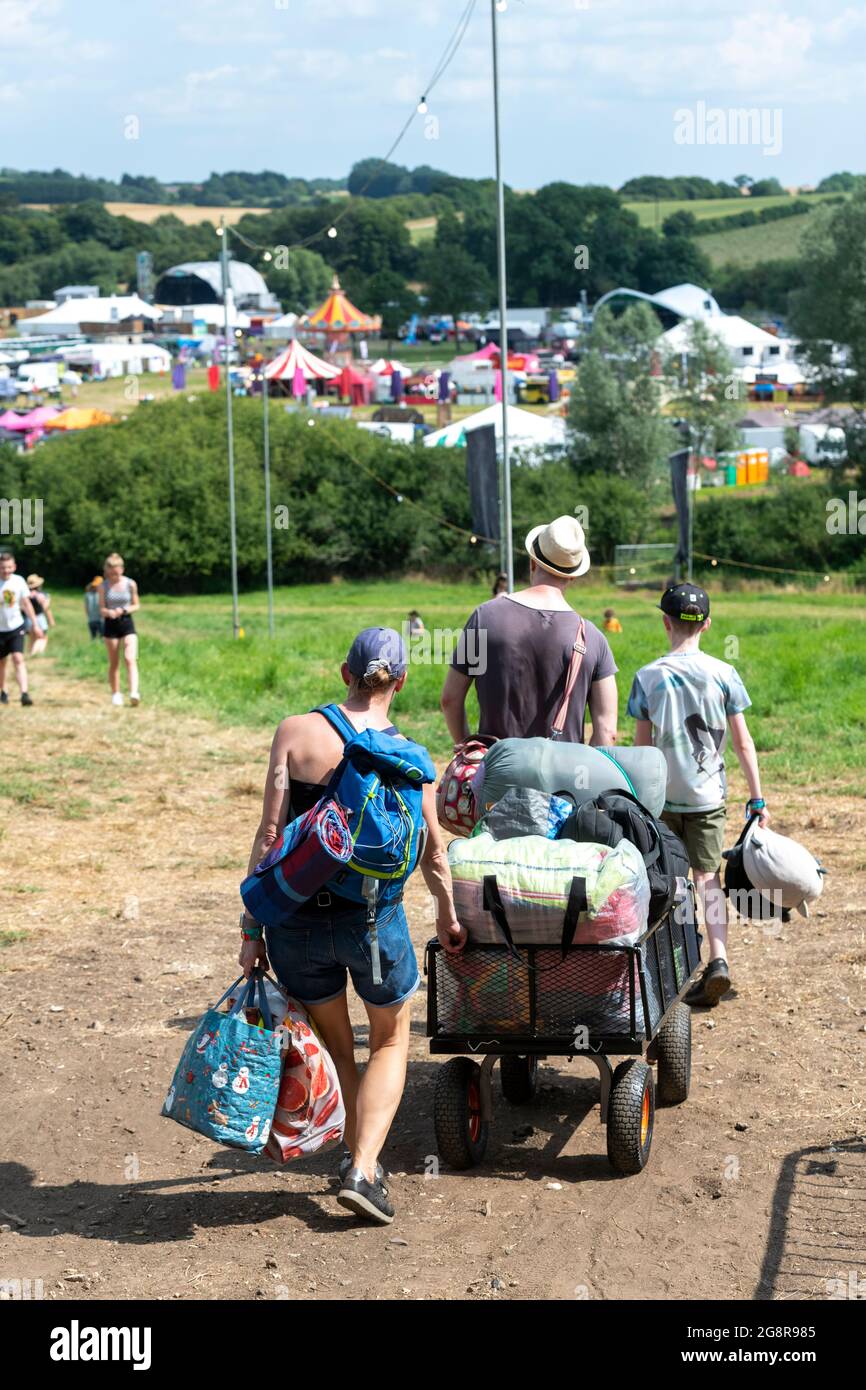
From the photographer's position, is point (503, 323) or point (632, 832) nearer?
point (632, 832)

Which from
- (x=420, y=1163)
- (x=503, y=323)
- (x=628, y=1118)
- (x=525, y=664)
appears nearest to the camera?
(x=628, y=1118)

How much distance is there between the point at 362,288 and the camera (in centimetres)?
14438

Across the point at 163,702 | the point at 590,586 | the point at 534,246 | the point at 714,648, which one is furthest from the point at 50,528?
the point at 534,246

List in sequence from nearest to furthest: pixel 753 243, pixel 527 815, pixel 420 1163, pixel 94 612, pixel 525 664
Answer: pixel 527 815 → pixel 420 1163 → pixel 525 664 → pixel 94 612 → pixel 753 243

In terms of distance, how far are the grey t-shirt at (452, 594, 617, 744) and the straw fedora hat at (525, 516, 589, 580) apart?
215 millimetres

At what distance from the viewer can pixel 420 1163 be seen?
5.49 m

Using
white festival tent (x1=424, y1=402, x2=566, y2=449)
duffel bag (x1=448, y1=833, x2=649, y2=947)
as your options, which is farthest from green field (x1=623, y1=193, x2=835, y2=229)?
duffel bag (x1=448, y1=833, x2=649, y2=947)

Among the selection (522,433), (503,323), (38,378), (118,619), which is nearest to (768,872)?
(118,619)

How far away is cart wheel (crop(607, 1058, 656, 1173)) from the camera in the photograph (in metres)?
5.18

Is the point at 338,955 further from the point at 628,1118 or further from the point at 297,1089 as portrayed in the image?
the point at 628,1118

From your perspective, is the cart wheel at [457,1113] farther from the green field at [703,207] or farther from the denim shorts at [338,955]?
the green field at [703,207]

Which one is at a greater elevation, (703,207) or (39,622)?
(703,207)

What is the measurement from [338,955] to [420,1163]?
1.06 m
